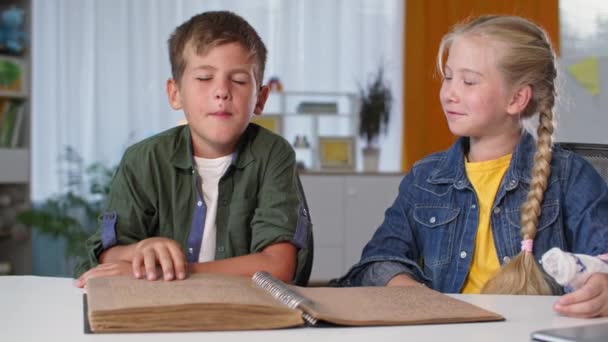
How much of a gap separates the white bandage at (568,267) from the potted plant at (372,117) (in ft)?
11.6

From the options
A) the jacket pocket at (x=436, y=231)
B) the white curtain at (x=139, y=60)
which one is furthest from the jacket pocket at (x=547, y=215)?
the white curtain at (x=139, y=60)

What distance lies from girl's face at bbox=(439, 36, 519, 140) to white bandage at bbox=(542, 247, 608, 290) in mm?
569

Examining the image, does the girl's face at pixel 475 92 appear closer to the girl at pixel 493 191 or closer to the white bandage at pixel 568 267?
the girl at pixel 493 191

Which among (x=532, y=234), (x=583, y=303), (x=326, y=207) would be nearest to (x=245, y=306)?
(x=583, y=303)

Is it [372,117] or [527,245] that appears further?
[372,117]

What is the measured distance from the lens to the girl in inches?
61.8

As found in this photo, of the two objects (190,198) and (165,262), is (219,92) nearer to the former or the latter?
(190,198)

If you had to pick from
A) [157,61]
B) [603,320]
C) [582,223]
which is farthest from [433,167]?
[157,61]

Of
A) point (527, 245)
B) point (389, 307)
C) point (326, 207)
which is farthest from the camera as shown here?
point (326, 207)

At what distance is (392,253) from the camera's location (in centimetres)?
163

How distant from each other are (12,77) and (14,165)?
16.3 inches

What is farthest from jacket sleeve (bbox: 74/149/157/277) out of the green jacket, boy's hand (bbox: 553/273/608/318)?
boy's hand (bbox: 553/273/608/318)

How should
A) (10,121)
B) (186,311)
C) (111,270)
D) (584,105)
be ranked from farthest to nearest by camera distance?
(10,121)
(584,105)
(111,270)
(186,311)

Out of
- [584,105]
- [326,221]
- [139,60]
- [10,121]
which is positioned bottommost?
[326,221]
